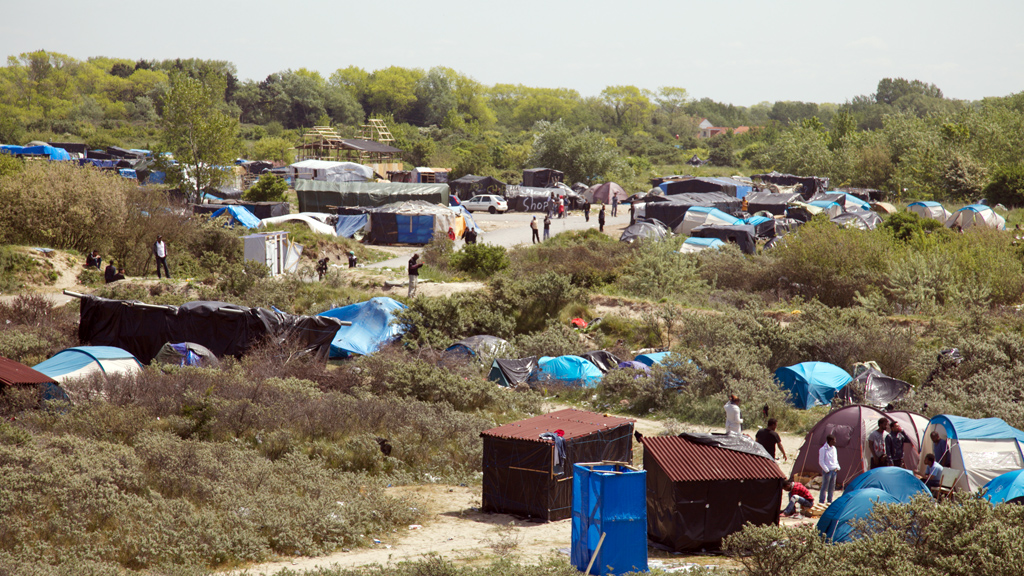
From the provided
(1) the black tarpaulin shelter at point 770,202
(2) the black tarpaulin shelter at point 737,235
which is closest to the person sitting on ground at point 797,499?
(2) the black tarpaulin shelter at point 737,235

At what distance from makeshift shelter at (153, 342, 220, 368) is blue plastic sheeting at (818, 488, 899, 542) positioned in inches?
451

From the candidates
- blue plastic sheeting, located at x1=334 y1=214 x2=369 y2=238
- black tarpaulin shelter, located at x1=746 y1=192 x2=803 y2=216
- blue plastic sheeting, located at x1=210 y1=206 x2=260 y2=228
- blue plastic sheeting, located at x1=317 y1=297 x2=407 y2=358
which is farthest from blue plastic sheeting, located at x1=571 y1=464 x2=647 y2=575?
black tarpaulin shelter, located at x1=746 y1=192 x2=803 y2=216

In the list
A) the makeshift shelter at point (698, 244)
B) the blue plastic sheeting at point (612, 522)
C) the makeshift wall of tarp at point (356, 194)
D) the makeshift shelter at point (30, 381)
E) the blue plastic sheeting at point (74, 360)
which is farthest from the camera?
the makeshift wall of tarp at point (356, 194)

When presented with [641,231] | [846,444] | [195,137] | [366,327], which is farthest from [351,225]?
[846,444]

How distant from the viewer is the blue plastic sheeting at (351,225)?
3397 centimetres

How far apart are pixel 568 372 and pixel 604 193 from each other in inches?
1374

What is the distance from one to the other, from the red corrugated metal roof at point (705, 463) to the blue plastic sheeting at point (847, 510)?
2.07 feet

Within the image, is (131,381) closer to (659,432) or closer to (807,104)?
(659,432)

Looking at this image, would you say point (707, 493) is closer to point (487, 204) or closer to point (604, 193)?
point (487, 204)

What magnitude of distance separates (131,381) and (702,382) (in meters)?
10.4

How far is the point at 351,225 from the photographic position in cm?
3422

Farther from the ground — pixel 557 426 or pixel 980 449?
pixel 557 426

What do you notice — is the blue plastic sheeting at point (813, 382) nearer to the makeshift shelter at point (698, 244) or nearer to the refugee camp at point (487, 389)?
the refugee camp at point (487, 389)

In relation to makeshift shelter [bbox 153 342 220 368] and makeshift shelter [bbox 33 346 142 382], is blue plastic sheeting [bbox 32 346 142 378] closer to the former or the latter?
makeshift shelter [bbox 33 346 142 382]
